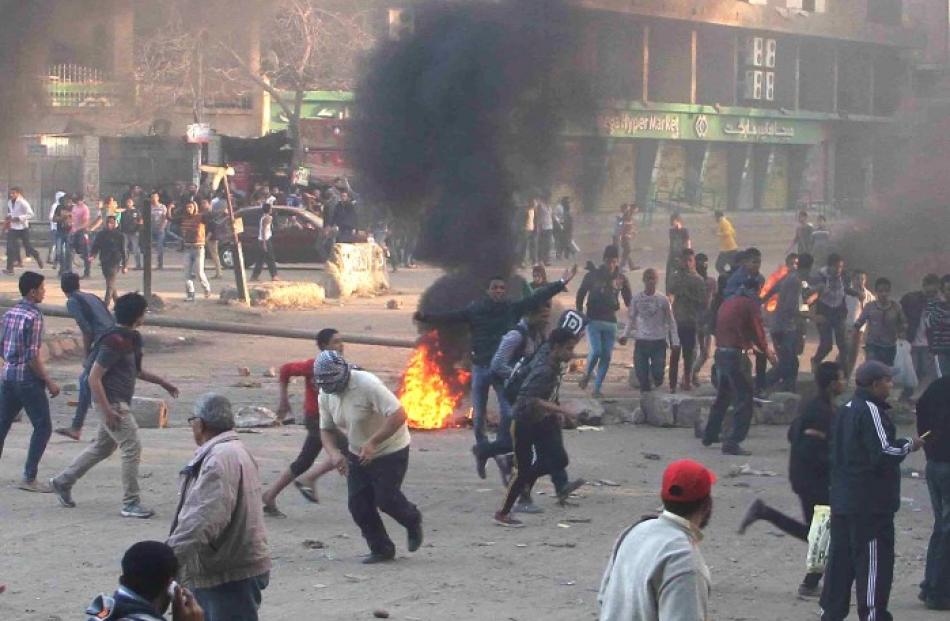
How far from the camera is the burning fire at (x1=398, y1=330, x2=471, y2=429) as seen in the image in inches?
537

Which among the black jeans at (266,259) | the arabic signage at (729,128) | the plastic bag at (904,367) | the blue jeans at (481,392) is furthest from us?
the arabic signage at (729,128)

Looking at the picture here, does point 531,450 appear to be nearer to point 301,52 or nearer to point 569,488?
point 569,488

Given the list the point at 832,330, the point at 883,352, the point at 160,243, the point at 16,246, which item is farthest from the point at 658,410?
the point at 160,243

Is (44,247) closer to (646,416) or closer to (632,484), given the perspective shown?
(646,416)

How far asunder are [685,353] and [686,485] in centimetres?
1168

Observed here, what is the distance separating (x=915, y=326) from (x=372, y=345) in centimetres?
684

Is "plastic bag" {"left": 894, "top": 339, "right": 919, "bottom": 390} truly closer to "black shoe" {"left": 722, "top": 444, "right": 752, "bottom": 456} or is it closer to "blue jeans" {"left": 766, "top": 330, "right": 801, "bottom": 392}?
"blue jeans" {"left": 766, "top": 330, "right": 801, "bottom": 392}

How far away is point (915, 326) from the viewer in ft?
51.0

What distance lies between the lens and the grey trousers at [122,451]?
934cm

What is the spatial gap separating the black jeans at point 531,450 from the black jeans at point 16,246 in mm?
19636

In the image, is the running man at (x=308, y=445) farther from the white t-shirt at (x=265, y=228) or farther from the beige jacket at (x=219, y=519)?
the white t-shirt at (x=265, y=228)

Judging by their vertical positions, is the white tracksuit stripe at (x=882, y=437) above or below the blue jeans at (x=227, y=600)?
above

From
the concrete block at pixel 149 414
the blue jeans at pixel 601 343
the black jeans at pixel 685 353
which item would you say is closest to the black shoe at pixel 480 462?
the concrete block at pixel 149 414

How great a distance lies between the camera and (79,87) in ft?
68.6
